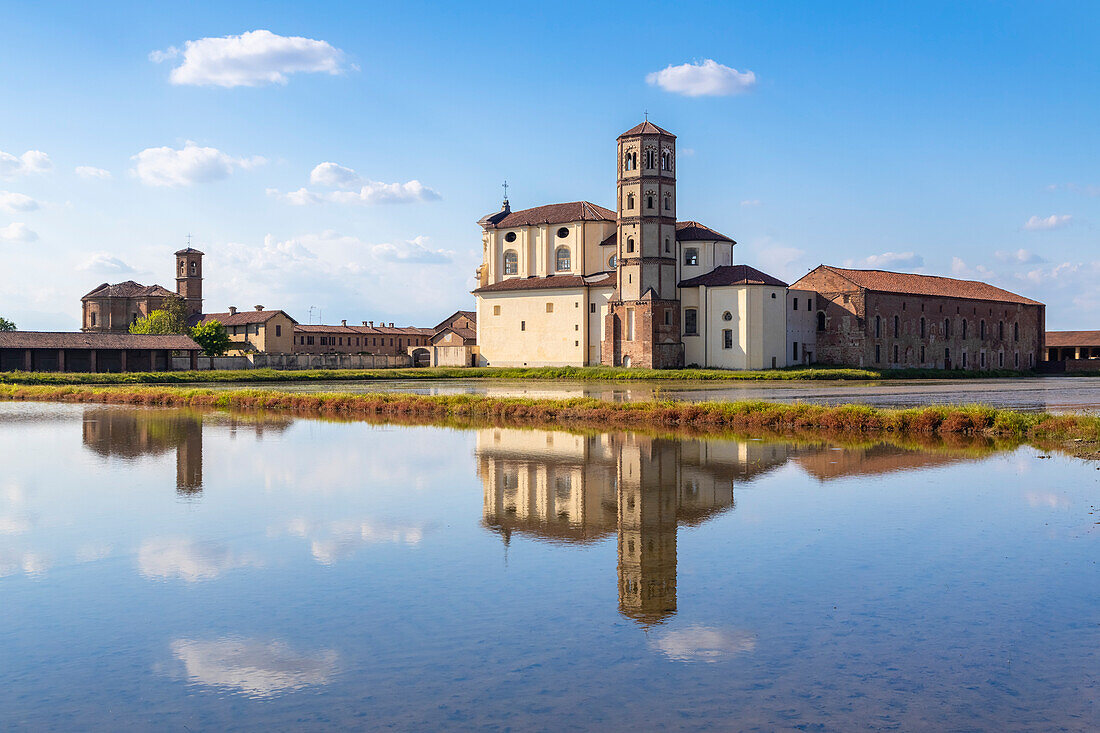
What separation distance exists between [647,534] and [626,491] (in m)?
2.99

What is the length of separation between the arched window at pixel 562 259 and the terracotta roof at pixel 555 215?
2099 millimetres

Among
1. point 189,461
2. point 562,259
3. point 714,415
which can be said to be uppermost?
point 562,259

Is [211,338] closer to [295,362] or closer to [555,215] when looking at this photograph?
[295,362]

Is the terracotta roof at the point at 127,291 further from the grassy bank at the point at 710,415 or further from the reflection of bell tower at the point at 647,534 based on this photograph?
the reflection of bell tower at the point at 647,534

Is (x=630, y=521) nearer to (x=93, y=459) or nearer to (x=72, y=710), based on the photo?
(x=72, y=710)

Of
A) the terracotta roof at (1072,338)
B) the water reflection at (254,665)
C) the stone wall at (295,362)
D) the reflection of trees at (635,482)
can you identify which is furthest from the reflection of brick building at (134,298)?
the water reflection at (254,665)

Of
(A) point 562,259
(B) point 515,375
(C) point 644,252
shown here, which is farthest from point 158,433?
(A) point 562,259

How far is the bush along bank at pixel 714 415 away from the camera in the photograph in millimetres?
22547

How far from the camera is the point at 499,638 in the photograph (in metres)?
7.41

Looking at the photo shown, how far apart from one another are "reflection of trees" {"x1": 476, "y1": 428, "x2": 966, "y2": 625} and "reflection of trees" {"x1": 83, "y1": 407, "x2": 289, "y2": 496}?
17.6 ft

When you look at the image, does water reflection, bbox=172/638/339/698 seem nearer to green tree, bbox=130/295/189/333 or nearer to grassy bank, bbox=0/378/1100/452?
grassy bank, bbox=0/378/1100/452

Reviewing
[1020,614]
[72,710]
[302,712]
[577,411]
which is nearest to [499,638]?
[302,712]

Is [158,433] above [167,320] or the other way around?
the other way around

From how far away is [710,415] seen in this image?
25625 mm
